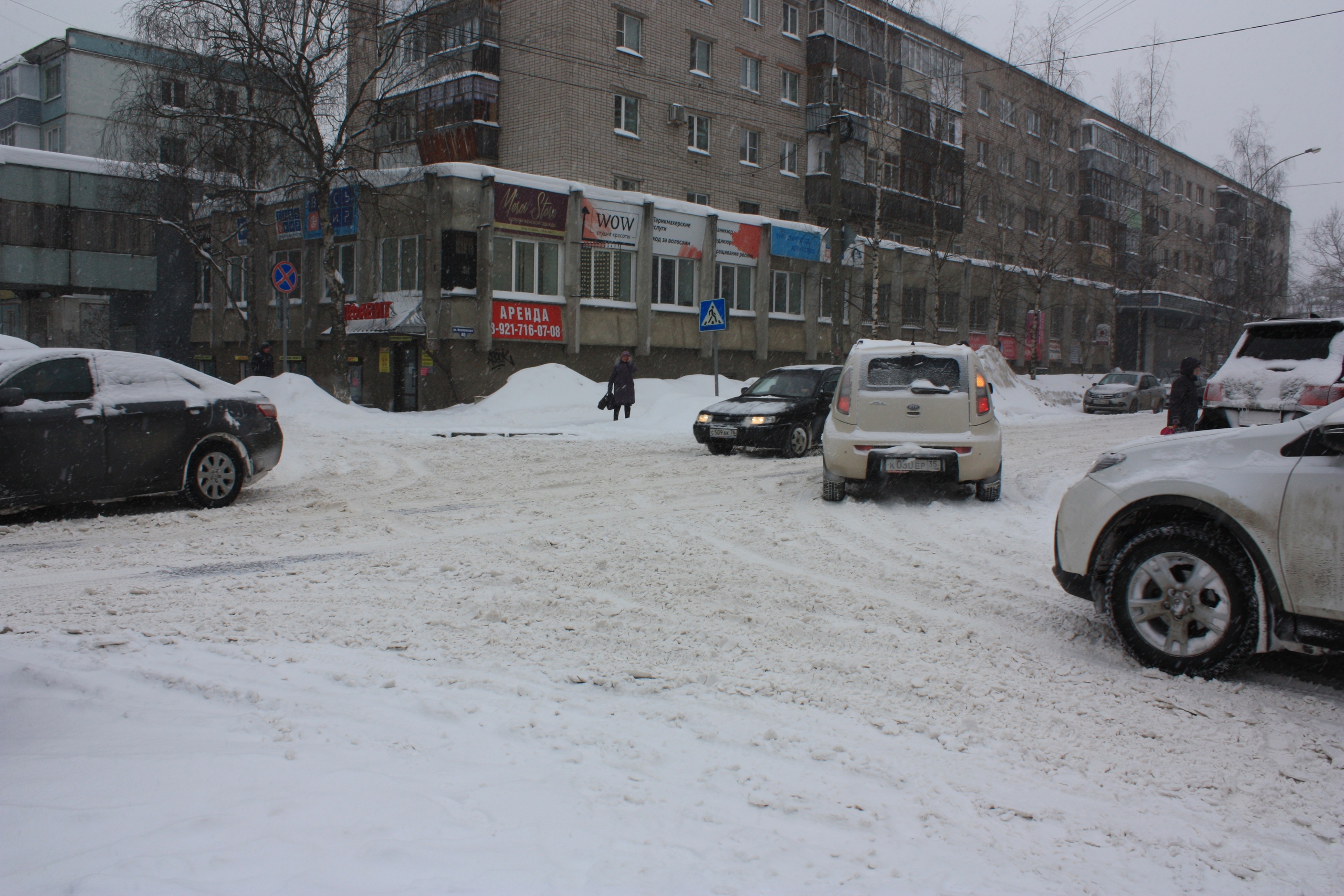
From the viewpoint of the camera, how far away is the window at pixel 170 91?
936 inches

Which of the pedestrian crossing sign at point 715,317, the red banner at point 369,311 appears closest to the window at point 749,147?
the red banner at point 369,311

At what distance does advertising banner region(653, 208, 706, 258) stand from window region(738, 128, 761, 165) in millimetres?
8305

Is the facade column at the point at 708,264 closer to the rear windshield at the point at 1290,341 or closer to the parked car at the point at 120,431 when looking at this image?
the rear windshield at the point at 1290,341

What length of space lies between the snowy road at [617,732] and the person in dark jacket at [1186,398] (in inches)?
384

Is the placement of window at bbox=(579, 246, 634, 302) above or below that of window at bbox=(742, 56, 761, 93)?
below

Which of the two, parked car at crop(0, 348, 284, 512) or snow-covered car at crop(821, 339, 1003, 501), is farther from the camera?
snow-covered car at crop(821, 339, 1003, 501)

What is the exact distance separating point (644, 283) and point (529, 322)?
4.50m

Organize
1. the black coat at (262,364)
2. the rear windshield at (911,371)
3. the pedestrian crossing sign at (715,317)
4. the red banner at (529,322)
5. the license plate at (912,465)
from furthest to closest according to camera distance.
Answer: the black coat at (262,364)
the red banner at (529,322)
the pedestrian crossing sign at (715,317)
the rear windshield at (911,371)
the license plate at (912,465)

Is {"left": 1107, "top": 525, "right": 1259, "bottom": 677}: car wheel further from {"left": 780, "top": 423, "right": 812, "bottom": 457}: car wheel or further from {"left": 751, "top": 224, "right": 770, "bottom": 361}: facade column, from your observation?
{"left": 751, "top": 224, "right": 770, "bottom": 361}: facade column

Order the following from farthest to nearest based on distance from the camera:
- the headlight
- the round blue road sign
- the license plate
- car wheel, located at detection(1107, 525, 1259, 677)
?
the round blue road sign, the license plate, the headlight, car wheel, located at detection(1107, 525, 1259, 677)

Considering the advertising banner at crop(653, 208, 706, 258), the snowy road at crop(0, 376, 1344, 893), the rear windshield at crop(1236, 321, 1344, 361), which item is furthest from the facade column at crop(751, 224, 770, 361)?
the snowy road at crop(0, 376, 1344, 893)

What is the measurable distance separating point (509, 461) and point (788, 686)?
9.71 metres

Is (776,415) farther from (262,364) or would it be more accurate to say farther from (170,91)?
(170,91)

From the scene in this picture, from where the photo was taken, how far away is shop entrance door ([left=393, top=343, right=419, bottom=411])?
2605 cm
